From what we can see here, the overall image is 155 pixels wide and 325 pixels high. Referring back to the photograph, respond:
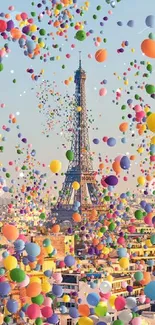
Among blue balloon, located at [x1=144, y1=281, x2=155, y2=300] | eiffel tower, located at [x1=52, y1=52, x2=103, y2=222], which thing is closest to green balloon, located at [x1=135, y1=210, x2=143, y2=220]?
blue balloon, located at [x1=144, y1=281, x2=155, y2=300]

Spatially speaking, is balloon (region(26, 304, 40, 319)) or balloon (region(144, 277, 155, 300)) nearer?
balloon (region(144, 277, 155, 300))

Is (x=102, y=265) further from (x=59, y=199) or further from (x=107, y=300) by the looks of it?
(x=59, y=199)

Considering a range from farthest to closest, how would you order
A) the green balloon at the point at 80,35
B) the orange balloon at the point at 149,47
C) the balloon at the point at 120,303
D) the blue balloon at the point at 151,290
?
the green balloon at the point at 80,35 < the balloon at the point at 120,303 < the orange balloon at the point at 149,47 < the blue balloon at the point at 151,290

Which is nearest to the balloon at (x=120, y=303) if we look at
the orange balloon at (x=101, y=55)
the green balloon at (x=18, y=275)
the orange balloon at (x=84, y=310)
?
the orange balloon at (x=84, y=310)

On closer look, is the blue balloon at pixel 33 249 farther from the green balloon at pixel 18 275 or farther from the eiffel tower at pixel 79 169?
the eiffel tower at pixel 79 169

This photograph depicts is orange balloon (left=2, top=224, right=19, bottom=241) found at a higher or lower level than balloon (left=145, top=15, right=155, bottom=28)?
lower

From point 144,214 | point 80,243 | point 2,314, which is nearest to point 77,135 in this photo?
point 80,243

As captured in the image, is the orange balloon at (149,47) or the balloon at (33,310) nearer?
the orange balloon at (149,47)

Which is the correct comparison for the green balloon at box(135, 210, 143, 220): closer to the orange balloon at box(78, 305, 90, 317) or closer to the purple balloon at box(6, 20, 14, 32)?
the orange balloon at box(78, 305, 90, 317)
